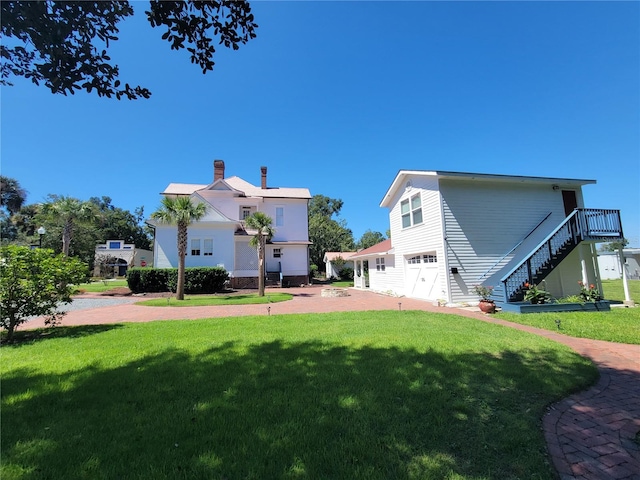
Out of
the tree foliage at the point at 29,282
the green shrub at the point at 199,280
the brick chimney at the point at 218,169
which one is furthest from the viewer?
the brick chimney at the point at 218,169

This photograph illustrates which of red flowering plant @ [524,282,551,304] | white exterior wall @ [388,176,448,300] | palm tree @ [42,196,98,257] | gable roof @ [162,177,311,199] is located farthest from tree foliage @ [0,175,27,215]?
red flowering plant @ [524,282,551,304]

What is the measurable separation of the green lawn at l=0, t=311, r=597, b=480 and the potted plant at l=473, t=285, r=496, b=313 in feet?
14.6

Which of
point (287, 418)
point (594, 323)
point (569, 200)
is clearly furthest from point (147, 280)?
point (569, 200)

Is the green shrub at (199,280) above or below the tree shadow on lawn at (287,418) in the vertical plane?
above

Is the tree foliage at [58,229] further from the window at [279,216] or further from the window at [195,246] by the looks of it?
the window at [279,216]

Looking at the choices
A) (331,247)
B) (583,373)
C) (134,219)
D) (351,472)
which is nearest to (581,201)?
(583,373)

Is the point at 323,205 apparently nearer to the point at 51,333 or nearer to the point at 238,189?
the point at 238,189

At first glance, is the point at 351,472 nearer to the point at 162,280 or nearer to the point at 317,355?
the point at 317,355

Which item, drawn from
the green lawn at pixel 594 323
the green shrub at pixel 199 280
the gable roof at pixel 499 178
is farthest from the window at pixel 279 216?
the green lawn at pixel 594 323

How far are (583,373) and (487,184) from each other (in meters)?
11.0

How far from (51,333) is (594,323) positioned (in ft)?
48.7

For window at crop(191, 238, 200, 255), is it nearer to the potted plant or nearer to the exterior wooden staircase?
the potted plant

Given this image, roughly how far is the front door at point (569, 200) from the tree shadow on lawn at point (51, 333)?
63.4 ft

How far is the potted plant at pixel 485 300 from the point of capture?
10.7 metres
